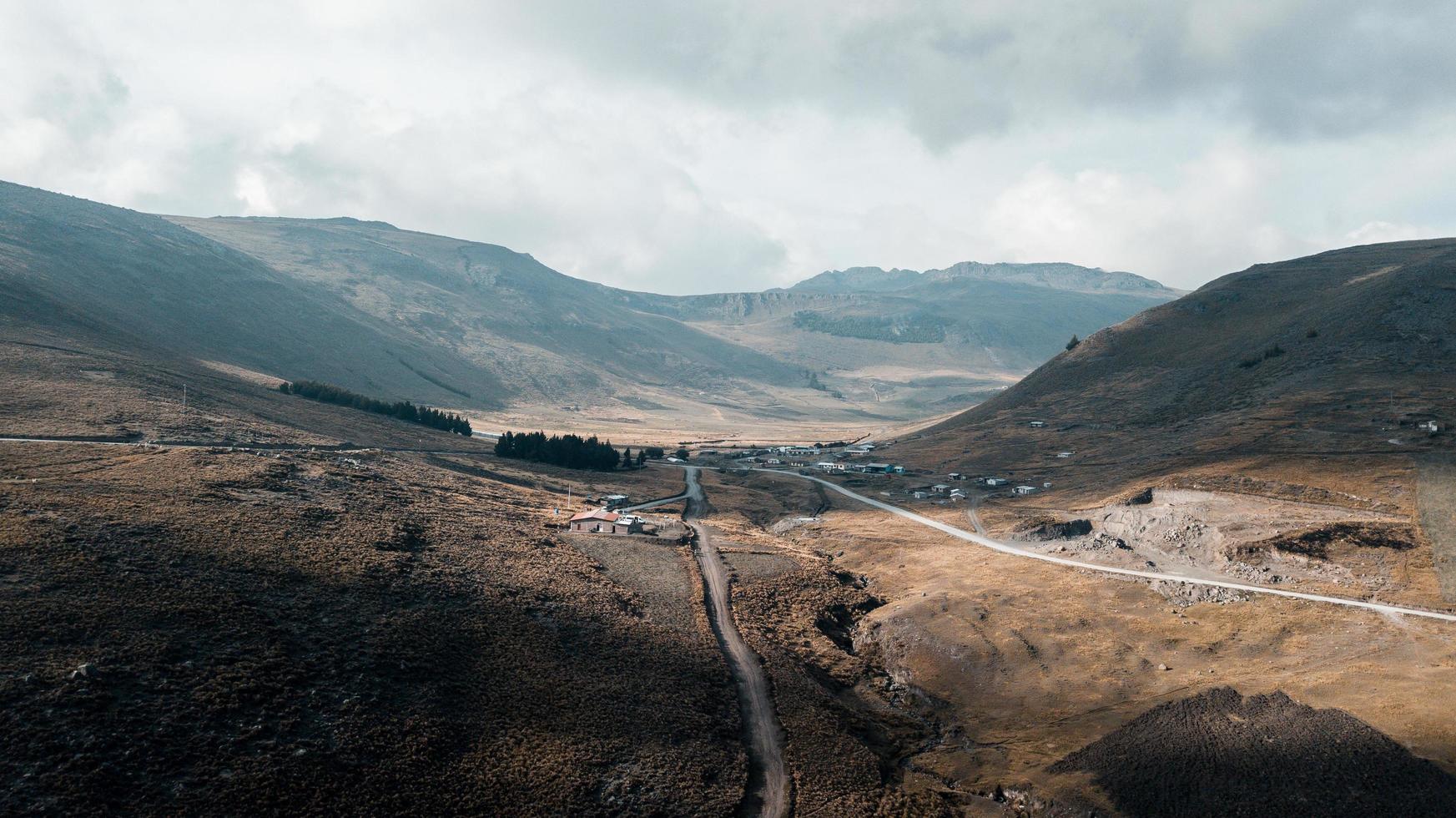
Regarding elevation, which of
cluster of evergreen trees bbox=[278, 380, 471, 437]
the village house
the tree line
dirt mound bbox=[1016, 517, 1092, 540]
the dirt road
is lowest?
the dirt road

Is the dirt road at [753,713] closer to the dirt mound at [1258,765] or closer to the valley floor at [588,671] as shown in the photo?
the valley floor at [588,671]

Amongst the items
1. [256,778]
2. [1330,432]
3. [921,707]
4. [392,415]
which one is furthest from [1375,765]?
[392,415]

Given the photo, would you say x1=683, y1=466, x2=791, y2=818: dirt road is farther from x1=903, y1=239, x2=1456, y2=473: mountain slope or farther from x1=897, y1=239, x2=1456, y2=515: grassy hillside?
x1=903, y1=239, x2=1456, y2=473: mountain slope

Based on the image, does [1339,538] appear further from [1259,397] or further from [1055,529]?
[1259,397]

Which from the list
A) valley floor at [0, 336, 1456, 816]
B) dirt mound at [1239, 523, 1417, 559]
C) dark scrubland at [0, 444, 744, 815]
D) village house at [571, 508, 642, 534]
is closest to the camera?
dark scrubland at [0, 444, 744, 815]

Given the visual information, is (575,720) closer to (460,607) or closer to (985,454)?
(460,607)

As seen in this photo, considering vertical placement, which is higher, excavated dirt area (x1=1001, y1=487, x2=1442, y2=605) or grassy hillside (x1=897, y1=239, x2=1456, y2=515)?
grassy hillside (x1=897, y1=239, x2=1456, y2=515)

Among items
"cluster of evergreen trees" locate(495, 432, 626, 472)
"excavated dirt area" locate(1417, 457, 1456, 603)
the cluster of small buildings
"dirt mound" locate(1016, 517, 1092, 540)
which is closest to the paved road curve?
"dirt mound" locate(1016, 517, 1092, 540)
